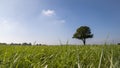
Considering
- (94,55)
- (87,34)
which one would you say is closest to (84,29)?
(87,34)

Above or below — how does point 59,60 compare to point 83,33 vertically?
below

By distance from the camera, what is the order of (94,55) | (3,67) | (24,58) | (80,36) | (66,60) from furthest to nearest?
(80,36) → (94,55) → (66,60) → (24,58) → (3,67)

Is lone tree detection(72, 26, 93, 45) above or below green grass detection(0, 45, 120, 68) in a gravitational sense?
above

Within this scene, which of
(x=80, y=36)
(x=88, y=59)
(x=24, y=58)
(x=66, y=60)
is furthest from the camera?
(x=80, y=36)

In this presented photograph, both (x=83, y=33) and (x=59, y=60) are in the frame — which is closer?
(x=59, y=60)

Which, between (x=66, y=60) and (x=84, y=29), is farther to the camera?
(x=84, y=29)

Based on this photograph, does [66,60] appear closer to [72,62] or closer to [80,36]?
[72,62]

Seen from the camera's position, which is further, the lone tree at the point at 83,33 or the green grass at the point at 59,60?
the lone tree at the point at 83,33

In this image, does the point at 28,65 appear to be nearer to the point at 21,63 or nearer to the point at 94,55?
the point at 21,63

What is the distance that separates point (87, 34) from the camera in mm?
98750

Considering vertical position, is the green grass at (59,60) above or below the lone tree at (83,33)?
below

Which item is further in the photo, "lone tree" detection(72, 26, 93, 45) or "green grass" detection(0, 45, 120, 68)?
"lone tree" detection(72, 26, 93, 45)

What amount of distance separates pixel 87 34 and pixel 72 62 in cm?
9490

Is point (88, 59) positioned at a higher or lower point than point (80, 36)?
lower
